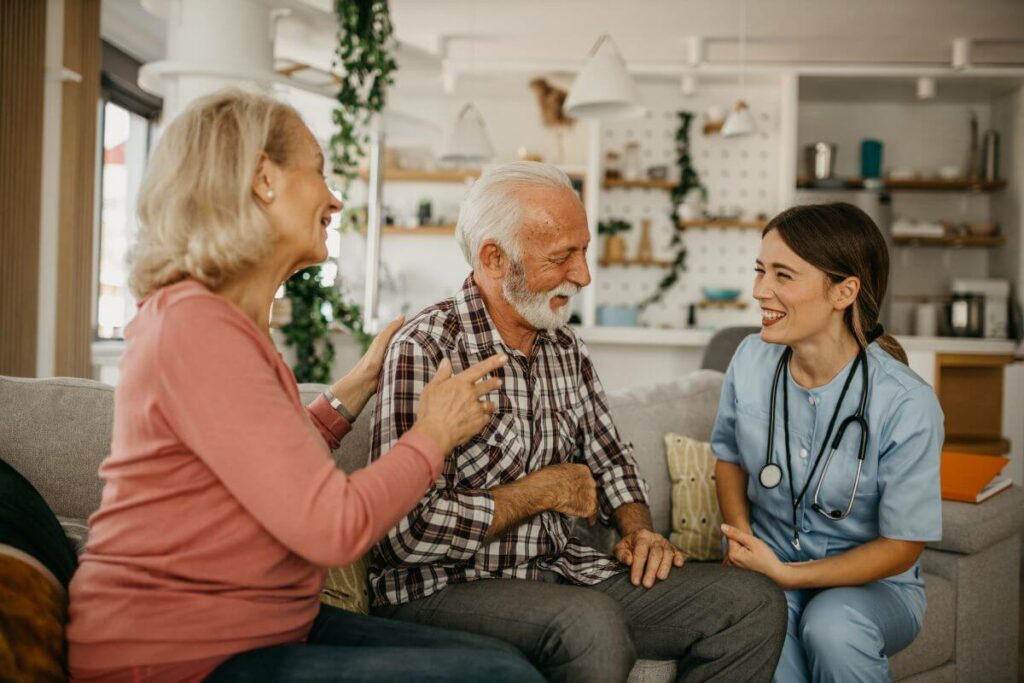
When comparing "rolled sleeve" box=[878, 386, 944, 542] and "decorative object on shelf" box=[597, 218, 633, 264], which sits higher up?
"decorative object on shelf" box=[597, 218, 633, 264]

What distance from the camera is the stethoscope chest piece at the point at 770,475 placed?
69.6 inches

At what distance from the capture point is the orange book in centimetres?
214

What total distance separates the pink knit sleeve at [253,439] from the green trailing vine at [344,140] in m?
3.27

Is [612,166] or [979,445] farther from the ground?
[612,166]

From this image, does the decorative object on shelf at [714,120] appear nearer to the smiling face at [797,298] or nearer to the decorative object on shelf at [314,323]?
the decorative object on shelf at [314,323]

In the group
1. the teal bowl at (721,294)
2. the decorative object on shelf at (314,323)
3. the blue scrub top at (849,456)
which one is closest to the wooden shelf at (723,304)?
the teal bowl at (721,294)

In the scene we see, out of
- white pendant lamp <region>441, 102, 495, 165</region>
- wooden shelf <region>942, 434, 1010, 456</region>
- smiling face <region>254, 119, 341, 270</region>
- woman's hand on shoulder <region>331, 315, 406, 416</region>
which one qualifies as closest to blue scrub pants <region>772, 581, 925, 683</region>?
woman's hand on shoulder <region>331, 315, 406, 416</region>

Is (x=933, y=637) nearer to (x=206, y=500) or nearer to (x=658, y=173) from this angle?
(x=206, y=500)

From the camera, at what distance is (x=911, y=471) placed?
1653 millimetres

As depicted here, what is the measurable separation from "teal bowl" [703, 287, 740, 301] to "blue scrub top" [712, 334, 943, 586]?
16.8 feet

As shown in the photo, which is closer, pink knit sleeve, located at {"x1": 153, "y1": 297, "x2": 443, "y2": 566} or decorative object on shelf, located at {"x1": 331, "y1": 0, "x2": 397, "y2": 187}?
pink knit sleeve, located at {"x1": 153, "y1": 297, "x2": 443, "y2": 566}

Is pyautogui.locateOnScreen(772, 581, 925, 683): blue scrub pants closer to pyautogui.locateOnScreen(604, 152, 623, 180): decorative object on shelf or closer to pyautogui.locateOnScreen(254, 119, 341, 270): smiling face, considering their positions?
pyautogui.locateOnScreen(254, 119, 341, 270): smiling face

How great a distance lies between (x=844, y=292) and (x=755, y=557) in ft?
1.85

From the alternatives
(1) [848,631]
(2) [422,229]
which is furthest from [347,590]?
(2) [422,229]
